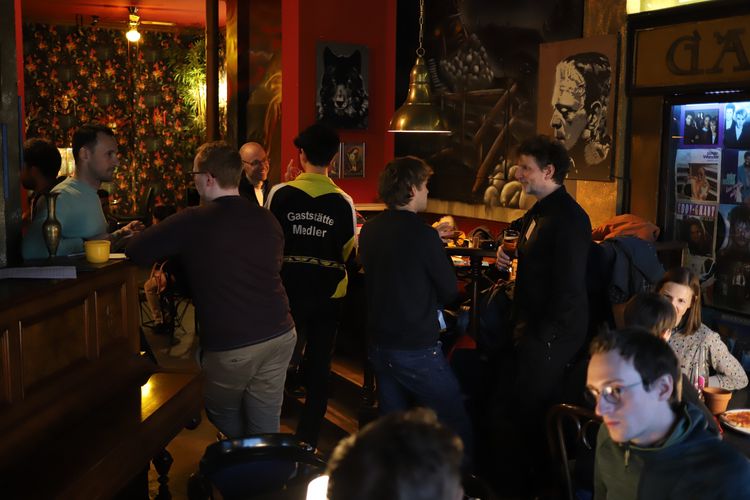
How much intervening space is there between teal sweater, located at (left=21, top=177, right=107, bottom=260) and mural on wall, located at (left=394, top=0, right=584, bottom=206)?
409 cm

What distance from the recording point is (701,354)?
384 cm

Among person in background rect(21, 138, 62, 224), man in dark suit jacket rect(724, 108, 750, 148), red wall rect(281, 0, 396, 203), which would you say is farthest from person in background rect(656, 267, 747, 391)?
red wall rect(281, 0, 396, 203)

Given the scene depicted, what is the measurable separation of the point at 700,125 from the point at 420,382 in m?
2.77

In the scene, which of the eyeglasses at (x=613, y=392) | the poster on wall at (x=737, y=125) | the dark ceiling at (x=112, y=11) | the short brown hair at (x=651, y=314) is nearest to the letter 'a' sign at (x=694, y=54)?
the poster on wall at (x=737, y=125)

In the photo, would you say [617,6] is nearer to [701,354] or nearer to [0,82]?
Answer: [701,354]

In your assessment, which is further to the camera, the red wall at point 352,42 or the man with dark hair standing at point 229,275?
the red wall at point 352,42

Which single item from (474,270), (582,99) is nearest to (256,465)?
(474,270)

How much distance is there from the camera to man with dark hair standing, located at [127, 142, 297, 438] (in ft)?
11.6

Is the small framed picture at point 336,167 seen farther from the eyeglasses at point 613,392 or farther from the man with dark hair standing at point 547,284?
the eyeglasses at point 613,392

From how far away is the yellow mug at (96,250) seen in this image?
3.53m

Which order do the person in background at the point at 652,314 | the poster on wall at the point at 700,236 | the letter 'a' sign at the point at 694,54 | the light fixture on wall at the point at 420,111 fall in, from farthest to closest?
the light fixture on wall at the point at 420,111 < the poster on wall at the point at 700,236 < the letter 'a' sign at the point at 694,54 < the person in background at the point at 652,314

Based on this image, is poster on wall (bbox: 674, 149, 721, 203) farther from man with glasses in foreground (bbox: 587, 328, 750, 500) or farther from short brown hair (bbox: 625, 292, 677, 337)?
man with glasses in foreground (bbox: 587, 328, 750, 500)

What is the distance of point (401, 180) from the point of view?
3.83 m

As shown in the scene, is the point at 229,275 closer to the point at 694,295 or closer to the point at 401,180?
the point at 401,180
